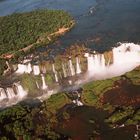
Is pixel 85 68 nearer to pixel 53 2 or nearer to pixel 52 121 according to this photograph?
pixel 52 121

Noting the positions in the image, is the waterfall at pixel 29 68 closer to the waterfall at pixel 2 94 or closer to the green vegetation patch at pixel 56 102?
the waterfall at pixel 2 94

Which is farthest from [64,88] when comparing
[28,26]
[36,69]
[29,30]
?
[28,26]

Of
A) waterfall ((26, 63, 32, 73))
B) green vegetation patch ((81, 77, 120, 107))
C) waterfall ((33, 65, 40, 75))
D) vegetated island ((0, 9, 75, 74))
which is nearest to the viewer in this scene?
green vegetation patch ((81, 77, 120, 107))

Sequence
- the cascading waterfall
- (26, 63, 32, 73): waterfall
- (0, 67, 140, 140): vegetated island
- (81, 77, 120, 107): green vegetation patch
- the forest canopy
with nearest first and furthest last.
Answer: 1. (0, 67, 140, 140): vegetated island
2. (81, 77, 120, 107): green vegetation patch
3. the cascading waterfall
4. (26, 63, 32, 73): waterfall
5. the forest canopy

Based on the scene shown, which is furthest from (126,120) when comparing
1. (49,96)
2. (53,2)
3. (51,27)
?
(53,2)

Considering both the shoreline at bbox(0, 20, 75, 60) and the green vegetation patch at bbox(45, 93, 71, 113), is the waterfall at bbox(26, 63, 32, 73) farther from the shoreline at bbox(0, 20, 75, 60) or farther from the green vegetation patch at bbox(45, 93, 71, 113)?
the green vegetation patch at bbox(45, 93, 71, 113)

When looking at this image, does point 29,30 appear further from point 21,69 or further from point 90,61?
point 90,61

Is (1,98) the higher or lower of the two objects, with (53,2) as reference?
lower

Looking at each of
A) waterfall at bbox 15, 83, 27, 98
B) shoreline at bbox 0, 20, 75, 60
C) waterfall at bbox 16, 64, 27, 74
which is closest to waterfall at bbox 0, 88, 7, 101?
waterfall at bbox 15, 83, 27, 98

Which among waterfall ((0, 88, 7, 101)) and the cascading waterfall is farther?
the cascading waterfall
